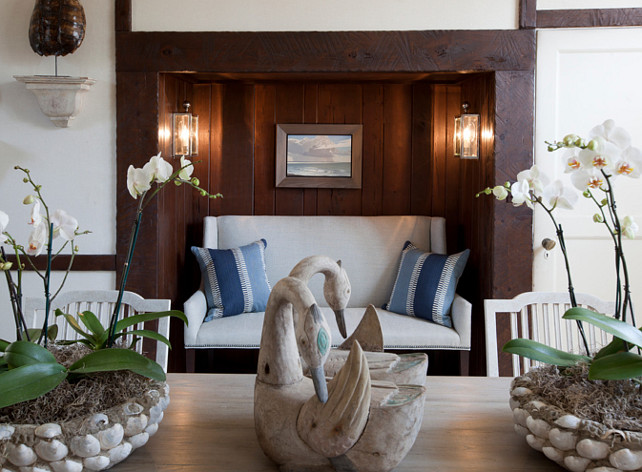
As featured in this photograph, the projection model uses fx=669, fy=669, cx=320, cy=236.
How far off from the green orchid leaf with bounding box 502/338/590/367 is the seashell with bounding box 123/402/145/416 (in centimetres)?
70

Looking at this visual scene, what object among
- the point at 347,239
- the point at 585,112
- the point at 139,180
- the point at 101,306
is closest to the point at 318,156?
the point at 347,239

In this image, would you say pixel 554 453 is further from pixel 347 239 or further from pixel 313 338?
pixel 347 239

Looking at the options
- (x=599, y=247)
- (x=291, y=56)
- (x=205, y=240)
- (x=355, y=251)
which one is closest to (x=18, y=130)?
(x=205, y=240)

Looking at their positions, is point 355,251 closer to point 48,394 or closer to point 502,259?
point 502,259

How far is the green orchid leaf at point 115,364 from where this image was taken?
1175 mm

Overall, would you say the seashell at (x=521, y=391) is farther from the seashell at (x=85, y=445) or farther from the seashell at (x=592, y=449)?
the seashell at (x=85, y=445)

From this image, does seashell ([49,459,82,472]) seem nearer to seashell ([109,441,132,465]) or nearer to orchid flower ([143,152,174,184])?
seashell ([109,441,132,465])

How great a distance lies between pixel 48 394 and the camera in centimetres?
114

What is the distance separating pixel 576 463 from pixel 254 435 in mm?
619

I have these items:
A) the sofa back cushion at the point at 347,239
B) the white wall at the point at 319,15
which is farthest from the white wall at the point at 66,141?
the sofa back cushion at the point at 347,239

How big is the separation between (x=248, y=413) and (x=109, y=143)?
238cm

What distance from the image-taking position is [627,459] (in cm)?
103

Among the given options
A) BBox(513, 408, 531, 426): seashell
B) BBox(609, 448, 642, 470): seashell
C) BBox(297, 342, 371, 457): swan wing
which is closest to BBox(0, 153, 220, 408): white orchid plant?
BBox(297, 342, 371, 457): swan wing

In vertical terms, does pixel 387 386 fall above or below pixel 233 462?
above
